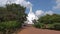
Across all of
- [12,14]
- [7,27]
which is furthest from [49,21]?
[7,27]

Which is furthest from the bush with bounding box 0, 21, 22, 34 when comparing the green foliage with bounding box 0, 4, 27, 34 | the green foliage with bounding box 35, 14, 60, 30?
the green foliage with bounding box 35, 14, 60, 30

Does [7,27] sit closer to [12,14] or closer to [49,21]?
[12,14]

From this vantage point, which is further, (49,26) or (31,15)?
(31,15)

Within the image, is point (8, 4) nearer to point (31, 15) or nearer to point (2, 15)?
point (2, 15)

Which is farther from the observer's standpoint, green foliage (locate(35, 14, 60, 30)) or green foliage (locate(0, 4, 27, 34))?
green foliage (locate(35, 14, 60, 30))

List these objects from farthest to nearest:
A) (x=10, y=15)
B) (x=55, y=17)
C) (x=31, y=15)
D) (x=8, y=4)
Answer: (x=31, y=15)
(x=8, y=4)
(x=55, y=17)
(x=10, y=15)

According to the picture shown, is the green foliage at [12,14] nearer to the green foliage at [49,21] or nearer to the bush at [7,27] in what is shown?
the green foliage at [49,21]

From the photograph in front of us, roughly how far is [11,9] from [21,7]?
4.16 m

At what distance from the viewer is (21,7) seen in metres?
48.5

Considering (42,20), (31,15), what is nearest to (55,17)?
(42,20)

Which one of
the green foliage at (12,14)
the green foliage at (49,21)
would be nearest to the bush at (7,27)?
the green foliage at (12,14)

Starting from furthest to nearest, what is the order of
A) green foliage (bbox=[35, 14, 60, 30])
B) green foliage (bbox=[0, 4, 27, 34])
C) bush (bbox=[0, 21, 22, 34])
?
green foliage (bbox=[35, 14, 60, 30])
green foliage (bbox=[0, 4, 27, 34])
bush (bbox=[0, 21, 22, 34])

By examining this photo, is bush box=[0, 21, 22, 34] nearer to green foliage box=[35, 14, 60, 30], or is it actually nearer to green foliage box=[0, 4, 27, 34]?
green foliage box=[0, 4, 27, 34]

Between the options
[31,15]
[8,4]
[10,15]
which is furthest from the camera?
[31,15]
